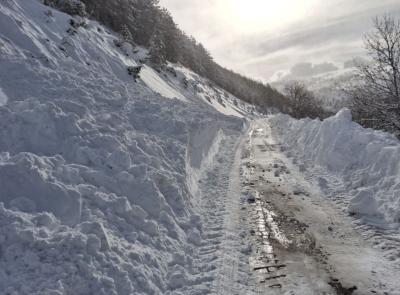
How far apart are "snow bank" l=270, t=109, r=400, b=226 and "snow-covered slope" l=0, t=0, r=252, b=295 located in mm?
4531

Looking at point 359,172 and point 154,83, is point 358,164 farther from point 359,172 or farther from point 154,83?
point 154,83

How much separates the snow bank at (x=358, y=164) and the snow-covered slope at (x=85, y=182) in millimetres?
4531

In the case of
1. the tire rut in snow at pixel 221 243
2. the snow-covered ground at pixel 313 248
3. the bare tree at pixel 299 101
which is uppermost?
the bare tree at pixel 299 101

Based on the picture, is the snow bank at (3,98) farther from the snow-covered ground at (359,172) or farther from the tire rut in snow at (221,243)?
the snow-covered ground at (359,172)

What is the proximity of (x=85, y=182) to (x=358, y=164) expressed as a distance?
9322 millimetres

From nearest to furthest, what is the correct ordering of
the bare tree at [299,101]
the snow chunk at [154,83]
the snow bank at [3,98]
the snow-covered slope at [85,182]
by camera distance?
the snow-covered slope at [85,182] < the snow bank at [3,98] < the snow chunk at [154,83] < the bare tree at [299,101]

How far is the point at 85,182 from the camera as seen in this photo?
8609mm

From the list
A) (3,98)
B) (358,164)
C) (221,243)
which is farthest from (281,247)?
(3,98)

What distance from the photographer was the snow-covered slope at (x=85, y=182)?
6.10 m

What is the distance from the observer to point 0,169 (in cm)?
732

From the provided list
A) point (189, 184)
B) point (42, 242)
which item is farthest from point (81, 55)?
point (42, 242)

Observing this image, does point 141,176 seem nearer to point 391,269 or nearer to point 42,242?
point 42,242

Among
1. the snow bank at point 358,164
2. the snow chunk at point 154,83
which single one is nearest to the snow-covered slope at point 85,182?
the snow bank at point 358,164

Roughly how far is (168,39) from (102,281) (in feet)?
172
